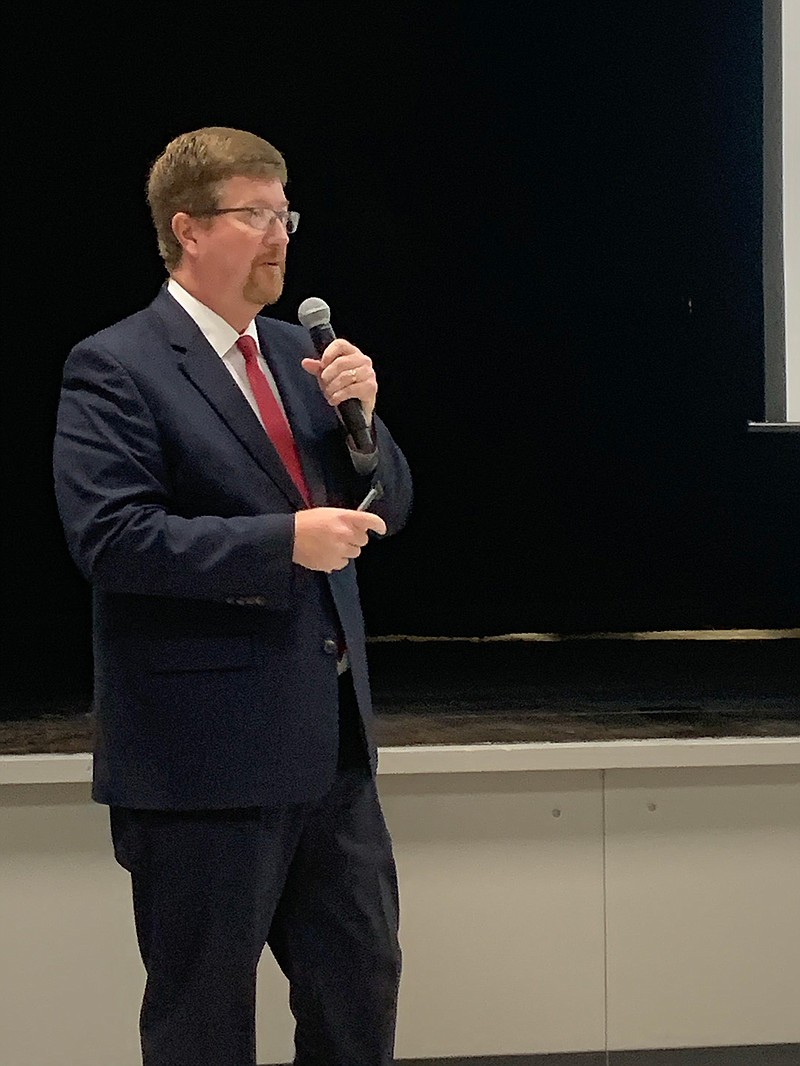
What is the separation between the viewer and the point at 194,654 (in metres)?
1.20

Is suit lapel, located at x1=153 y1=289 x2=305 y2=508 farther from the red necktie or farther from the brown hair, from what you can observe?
the brown hair

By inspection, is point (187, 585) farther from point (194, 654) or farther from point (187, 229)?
point (187, 229)

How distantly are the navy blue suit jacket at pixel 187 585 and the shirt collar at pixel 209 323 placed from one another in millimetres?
19

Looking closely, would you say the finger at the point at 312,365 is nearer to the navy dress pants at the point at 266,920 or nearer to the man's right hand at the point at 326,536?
the man's right hand at the point at 326,536

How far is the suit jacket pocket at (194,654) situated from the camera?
1193mm

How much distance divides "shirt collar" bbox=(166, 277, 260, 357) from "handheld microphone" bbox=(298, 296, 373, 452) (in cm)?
9

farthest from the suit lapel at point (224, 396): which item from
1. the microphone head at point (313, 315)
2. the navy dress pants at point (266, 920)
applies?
the navy dress pants at point (266, 920)

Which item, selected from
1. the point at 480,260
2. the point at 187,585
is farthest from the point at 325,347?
the point at 480,260

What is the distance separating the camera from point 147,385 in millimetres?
1206

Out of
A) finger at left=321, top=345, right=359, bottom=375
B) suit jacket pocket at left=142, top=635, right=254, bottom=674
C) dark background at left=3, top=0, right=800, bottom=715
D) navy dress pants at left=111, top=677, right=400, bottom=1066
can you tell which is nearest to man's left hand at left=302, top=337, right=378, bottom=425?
finger at left=321, top=345, right=359, bottom=375

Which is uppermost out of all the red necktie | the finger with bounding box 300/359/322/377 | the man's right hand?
the finger with bounding box 300/359/322/377

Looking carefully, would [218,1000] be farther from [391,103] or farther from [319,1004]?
[391,103]

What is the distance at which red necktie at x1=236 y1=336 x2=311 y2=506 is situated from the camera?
1271mm

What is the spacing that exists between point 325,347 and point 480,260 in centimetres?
139
